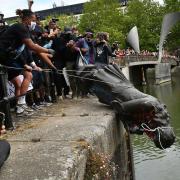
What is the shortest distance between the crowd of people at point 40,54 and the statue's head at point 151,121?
1.46m

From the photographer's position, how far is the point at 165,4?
60.7m

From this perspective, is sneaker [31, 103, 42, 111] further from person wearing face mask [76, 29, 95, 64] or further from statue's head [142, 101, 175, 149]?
person wearing face mask [76, 29, 95, 64]

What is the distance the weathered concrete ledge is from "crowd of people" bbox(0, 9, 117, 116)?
59 centimetres

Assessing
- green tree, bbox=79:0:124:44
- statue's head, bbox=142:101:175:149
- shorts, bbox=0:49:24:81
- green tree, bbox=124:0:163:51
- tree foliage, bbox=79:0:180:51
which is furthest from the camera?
green tree, bbox=124:0:163:51

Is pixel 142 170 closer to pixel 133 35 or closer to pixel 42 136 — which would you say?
pixel 42 136

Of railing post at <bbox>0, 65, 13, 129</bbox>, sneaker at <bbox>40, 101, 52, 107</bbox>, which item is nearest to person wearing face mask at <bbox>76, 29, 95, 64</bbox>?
sneaker at <bbox>40, 101, 52, 107</bbox>

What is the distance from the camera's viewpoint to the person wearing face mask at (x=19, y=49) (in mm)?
6145

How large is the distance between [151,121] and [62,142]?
1937 mm

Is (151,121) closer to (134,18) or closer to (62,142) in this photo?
(62,142)

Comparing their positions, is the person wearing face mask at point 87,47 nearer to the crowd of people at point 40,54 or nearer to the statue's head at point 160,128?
the crowd of people at point 40,54

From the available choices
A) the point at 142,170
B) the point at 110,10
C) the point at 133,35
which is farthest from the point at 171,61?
the point at 142,170

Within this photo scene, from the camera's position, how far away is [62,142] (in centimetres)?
460

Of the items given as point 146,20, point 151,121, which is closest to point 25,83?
point 151,121

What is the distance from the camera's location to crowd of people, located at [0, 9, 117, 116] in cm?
625
